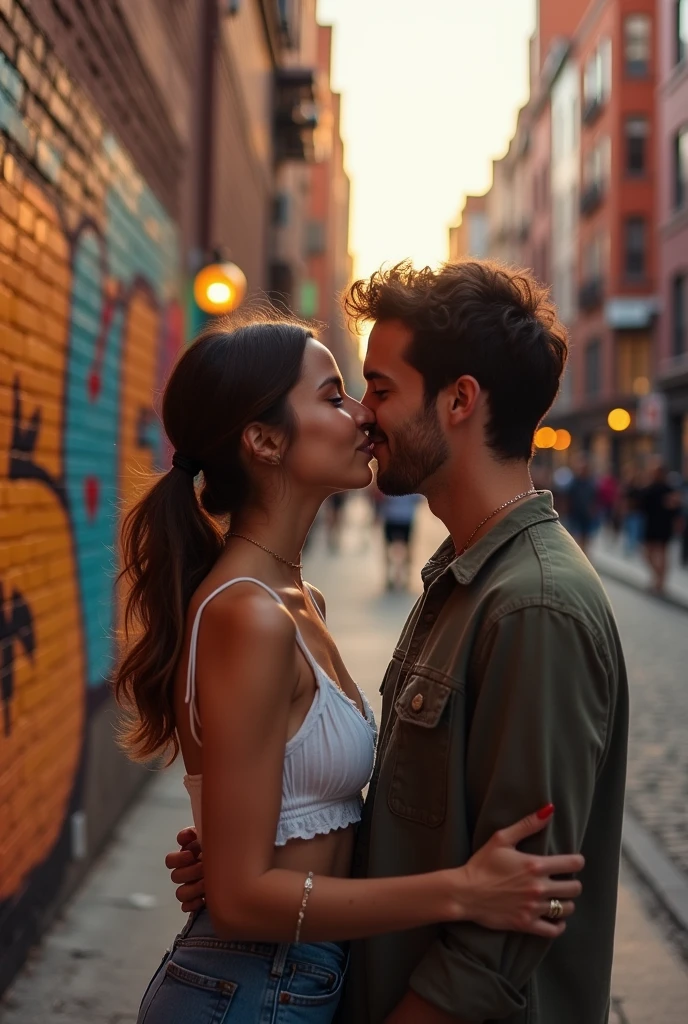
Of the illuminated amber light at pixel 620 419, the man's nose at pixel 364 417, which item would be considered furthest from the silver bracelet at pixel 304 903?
the illuminated amber light at pixel 620 419

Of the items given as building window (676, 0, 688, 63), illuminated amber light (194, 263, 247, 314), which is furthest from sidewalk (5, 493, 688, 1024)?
building window (676, 0, 688, 63)

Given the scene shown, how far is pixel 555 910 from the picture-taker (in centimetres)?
191

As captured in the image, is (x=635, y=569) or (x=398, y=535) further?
(x=635, y=569)

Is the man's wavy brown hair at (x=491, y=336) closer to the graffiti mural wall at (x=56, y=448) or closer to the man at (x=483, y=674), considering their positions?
the man at (x=483, y=674)

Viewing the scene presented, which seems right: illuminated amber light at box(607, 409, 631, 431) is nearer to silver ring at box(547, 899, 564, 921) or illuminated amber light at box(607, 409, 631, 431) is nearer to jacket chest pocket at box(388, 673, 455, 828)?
jacket chest pocket at box(388, 673, 455, 828)

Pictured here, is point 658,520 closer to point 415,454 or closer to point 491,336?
point 415,454

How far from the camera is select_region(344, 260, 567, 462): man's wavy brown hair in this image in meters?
2.17

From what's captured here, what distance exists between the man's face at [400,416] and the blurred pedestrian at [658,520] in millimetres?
16896

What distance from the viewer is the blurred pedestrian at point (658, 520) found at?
18.6 meters

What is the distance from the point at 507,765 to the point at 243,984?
0.70 m

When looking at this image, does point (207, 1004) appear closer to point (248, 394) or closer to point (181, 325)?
point (248, 394)

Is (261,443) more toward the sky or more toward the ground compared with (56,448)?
more toward the ground

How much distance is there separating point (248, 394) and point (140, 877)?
399cm

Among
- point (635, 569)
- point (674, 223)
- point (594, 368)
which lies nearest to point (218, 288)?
point (635, 569)
